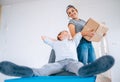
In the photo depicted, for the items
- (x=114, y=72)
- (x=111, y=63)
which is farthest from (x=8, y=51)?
(x=111, y=63)

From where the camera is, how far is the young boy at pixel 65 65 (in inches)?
36.9

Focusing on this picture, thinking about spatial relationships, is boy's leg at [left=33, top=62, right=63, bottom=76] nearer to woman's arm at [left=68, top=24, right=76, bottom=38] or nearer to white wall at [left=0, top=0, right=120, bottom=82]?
woman's arm at [left=68, top=24, right=76, bottom=38]

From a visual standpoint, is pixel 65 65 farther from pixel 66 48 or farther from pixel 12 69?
pixel 12 69

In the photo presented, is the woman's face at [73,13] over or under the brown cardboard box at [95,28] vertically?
over

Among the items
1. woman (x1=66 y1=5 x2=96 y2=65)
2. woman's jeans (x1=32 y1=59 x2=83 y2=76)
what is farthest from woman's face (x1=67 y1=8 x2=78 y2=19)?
woman's jeans (x1=32 y1=59 x2=83 y2=76)

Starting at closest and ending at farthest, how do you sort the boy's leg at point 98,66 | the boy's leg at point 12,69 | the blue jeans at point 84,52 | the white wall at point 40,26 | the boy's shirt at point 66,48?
1. the boy's leg at point 98,66
2. the boy's leg at point 12,69
3. the boy's shirt at point 66,48
4. the blue jeans at point 84,52
5. the white wall at point 40,26

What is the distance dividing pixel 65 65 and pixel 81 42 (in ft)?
0.89

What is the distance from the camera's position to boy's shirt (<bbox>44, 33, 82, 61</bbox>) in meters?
1.26

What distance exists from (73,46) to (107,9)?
604 millimetres

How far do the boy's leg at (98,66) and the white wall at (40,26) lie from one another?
0.68 metres

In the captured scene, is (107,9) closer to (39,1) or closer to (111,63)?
(39,1)

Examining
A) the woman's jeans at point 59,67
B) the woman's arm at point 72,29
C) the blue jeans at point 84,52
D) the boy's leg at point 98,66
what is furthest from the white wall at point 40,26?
the boy's leg at point 98,66

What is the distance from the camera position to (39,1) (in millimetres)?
1923

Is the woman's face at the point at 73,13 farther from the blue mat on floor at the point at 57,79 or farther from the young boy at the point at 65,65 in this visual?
the blue mat on floor at the point at 57,79
